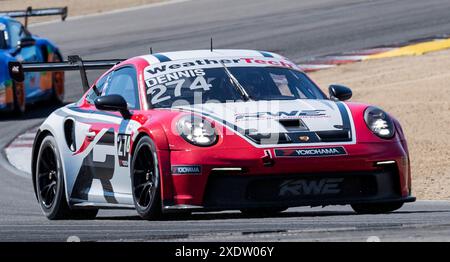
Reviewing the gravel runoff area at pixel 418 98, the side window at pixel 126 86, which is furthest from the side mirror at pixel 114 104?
the gravel runoff area at pixel 418 98

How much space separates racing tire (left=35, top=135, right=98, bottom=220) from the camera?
33.1 feet

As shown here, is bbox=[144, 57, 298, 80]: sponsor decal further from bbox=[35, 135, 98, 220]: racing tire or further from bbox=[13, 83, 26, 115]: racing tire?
bbox=[13, 83, 26, 115]: racing tire

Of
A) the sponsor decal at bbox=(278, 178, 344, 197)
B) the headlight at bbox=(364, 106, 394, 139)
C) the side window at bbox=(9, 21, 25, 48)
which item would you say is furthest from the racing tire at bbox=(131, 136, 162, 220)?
the side window at bbox=(9, 21, 25, 48)

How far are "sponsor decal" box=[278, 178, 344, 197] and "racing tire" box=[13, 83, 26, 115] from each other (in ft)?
35.4

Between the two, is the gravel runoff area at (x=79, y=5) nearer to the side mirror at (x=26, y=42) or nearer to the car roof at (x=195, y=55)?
the side mirror at (x=26, y=42)

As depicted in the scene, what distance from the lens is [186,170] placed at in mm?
8500

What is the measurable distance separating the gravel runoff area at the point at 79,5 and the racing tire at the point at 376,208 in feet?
78.5

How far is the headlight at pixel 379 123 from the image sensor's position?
351 inches

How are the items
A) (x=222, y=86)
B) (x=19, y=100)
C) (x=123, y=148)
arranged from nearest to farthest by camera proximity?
(x=123, y=148), (x=222, y=86), (x=19, y=100)

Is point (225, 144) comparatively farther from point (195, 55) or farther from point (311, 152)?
point (195, 55)

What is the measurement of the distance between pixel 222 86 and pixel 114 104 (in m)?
0.75

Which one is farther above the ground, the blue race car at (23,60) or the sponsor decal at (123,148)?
the sponsor decal at (123,148)

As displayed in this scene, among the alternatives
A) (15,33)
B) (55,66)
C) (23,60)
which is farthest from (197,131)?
(15,33)
